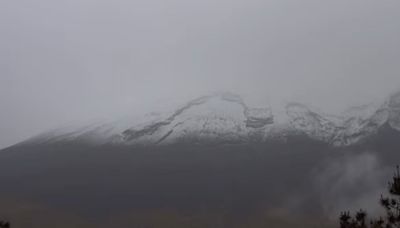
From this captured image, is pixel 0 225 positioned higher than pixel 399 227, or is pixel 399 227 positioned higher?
pixel 0 225

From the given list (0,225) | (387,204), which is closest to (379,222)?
(387,204)

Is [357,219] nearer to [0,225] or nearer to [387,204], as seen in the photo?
[387,204]

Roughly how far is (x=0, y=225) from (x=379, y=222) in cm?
1872

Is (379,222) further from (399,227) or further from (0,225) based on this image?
(0,225)

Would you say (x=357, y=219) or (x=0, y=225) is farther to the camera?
(x=0, y=225)

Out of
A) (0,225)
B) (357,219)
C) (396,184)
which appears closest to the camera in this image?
(396,184)

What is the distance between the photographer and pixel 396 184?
22797mm

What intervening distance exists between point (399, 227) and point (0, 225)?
19.5m

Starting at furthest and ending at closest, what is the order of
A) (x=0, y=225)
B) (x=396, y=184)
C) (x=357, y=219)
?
(x=0, y=225)
(x=357, y=219)
(x=396, y=184)

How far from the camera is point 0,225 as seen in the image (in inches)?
1196

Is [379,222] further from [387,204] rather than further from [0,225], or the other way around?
[0,225]

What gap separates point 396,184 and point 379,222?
2261mm

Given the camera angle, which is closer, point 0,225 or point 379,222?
point 379,222

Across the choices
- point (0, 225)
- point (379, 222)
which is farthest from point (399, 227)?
point (0, 225)
